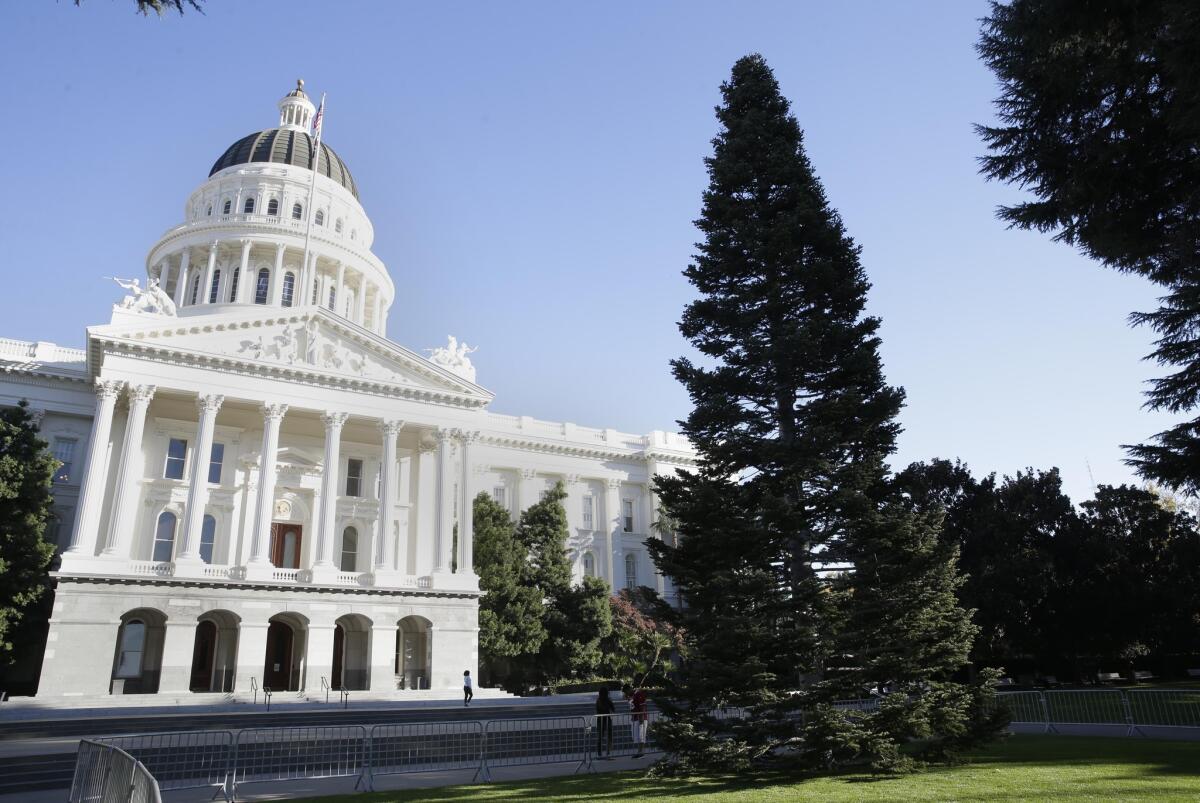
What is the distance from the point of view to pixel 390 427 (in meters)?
38.9

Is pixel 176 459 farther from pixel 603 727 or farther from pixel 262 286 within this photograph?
pixel 603 727

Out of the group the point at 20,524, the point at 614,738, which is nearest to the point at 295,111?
the point at 20,524

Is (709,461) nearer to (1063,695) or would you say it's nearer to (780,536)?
(780,536)

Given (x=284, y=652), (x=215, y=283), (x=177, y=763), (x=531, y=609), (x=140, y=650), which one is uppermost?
(x=215, y=283)

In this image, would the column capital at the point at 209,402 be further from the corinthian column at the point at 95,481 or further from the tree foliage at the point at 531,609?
the tree foliage at the point at 531,609

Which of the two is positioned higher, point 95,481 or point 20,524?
point 95,481

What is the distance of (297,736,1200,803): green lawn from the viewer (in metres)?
10.2

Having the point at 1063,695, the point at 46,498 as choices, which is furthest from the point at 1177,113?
the point at 46,498

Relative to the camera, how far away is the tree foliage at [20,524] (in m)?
28.9

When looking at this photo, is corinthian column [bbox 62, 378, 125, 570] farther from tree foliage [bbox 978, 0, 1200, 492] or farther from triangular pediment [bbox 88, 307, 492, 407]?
tree foliage [bbox 978, 0, 1200, 492]

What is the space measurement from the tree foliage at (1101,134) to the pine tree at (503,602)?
3162 centimetres

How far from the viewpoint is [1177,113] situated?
30.0 ft

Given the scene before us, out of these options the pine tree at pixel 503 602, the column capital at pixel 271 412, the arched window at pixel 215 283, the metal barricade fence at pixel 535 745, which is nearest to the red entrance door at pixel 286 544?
the column capital at pixel 271 412

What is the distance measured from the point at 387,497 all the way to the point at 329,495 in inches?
112
